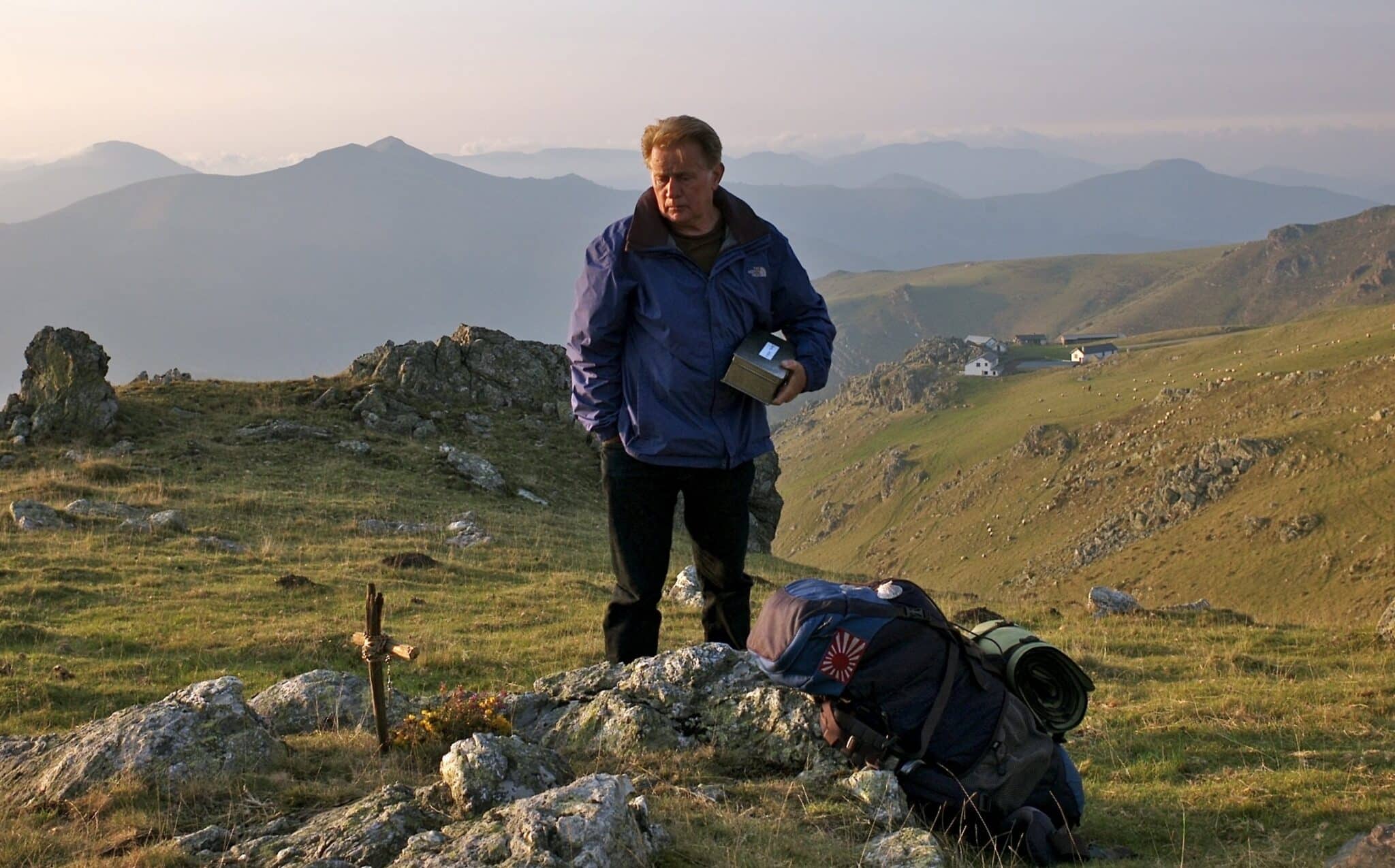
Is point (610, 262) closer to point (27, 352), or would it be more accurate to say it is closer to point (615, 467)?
point (615, 467)

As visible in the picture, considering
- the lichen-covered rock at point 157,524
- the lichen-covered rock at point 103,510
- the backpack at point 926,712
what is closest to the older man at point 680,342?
the backpack at point 926,712

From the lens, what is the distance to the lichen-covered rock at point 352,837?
4.68 metres

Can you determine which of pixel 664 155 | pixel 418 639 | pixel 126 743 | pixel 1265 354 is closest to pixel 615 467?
pixel 664 155

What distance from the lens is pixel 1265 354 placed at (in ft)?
315

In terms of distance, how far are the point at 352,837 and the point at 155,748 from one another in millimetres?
1720

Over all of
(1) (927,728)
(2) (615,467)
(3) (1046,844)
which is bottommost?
(3) (1046,844)

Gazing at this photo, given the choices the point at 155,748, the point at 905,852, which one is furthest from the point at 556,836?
the point at 155,748

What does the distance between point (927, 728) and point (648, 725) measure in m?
1.74

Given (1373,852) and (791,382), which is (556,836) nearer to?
(791,382)

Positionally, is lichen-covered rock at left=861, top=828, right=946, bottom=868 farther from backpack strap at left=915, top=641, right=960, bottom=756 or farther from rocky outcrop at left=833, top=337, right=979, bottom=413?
rocky outcrop at left=833, top=337, right=979, bottom=413

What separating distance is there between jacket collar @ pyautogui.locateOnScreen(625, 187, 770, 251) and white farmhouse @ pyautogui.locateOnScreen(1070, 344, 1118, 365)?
142229 millimetres

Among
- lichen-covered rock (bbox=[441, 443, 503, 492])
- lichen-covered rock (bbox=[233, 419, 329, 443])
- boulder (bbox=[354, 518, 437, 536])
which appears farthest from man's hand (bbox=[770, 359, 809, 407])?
lichen-covered rock (bbox=[233, 419, 329, 443])

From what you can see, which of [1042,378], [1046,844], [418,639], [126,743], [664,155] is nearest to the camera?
[1046,844]

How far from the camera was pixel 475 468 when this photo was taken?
25094mm
